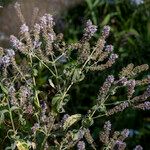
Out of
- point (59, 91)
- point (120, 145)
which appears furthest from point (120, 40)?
point (120, 145)

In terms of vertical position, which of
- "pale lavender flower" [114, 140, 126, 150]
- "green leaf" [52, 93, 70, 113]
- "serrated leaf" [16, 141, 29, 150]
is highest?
"green leaf" [52, 93, 70, 113]

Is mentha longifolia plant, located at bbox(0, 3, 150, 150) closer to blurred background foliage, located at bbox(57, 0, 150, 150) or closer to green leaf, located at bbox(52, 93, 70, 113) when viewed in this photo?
green leaf, located at bbox(52, 93, 70, 113)

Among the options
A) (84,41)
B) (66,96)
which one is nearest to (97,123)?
(66,96)

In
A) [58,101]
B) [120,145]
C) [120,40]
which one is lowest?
[120,145]

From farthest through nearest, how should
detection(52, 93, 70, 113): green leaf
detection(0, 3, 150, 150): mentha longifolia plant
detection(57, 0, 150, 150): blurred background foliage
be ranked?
detection(57, 0, 150, 150): blurred background foliage < detection(52, 93, 70, 113): green leaf < detection(0, 3, 150, 150): mentha longifolia plant

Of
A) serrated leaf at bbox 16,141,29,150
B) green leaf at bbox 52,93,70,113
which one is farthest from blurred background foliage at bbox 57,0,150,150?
serrated leaf at bbox 16,141,29,150

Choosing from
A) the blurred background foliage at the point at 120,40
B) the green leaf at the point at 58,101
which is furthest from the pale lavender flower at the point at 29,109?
the blurred background foliage at the point at 120,40

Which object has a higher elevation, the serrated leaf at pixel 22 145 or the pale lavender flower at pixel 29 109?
the pale lavender flower at pixel 29 109

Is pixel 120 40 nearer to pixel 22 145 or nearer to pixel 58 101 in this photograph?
pixel 58 101

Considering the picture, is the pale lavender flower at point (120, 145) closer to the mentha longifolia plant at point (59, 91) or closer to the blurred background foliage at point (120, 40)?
the mentha longifolia plant at point (59, 91)

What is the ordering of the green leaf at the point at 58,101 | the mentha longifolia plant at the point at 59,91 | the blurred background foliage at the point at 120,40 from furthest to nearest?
the blurred background foliage at the point at 120,40, the green leaf at the point at 58,101, the mentha longifolia plant at the point at 59,91

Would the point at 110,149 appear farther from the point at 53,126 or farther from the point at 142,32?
the point at 142,32
